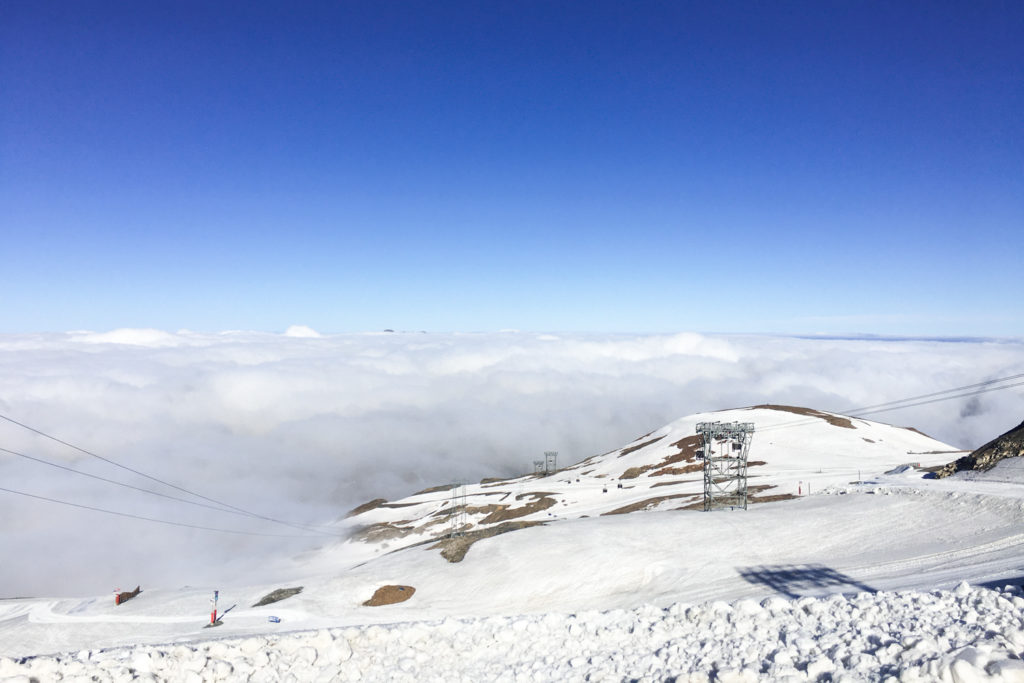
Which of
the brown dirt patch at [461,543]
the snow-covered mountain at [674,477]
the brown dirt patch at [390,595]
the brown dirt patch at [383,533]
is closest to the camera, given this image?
the brown dirt patch at [390,595]

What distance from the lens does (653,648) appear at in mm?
16688

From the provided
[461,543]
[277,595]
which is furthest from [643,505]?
[277,595]

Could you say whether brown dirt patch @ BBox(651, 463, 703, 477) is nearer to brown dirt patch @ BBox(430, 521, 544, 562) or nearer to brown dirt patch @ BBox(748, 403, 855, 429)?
brown dirt patch @ BBox(748, 403, 855, 429)

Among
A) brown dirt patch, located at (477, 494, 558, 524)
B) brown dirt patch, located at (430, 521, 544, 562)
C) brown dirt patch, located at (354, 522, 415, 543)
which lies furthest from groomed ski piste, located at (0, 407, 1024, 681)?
brown dirt patch, located at (354, 522, 415, 543)

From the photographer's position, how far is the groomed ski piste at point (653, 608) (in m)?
14.5

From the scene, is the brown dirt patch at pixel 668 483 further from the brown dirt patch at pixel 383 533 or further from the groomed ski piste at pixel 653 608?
the brown dirt patch at pixel 383 533

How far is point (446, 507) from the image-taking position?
100 meters

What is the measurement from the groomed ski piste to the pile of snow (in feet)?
0.22

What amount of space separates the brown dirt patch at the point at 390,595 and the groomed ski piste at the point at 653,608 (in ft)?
1.75

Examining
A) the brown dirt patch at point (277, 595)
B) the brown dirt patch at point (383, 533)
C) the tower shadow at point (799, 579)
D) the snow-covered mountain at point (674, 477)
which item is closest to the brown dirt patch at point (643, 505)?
the snow-covered mountain at point (674, 477)

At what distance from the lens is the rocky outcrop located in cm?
4434

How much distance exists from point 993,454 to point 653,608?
46735mm

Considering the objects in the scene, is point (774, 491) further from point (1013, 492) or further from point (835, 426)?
point (835, 426)

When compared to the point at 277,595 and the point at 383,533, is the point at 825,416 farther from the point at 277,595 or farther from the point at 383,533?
the point at 277,595
